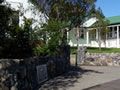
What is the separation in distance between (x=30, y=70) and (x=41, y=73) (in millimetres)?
1046

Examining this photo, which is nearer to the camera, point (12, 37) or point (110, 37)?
point (12, 37)

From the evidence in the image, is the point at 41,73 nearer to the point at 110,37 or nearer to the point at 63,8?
the point at 63,8

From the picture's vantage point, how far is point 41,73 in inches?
285

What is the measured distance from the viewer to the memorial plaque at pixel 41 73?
7.01 meters

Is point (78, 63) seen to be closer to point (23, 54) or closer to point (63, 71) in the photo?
point (63, 71)

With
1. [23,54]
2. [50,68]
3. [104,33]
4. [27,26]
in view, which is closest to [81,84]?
[50,68]

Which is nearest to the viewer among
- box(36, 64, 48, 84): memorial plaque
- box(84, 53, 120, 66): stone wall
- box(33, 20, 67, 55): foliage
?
box(36, 64, 48, 84): memorial plaque

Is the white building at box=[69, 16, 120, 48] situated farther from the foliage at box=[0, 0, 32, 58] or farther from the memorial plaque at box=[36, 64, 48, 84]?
the memorial plaque at box=[36, 64, 48, 84]

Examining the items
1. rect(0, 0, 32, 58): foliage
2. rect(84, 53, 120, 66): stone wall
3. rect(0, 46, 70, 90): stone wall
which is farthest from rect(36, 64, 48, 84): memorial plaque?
rect(84, 53, 120, 66): stone wall

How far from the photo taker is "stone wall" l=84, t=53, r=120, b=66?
12961mm

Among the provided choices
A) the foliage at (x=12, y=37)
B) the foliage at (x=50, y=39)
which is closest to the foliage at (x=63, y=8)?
the foliage at (x=50, y=39)

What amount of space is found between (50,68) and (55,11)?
797 cm

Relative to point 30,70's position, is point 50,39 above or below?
above

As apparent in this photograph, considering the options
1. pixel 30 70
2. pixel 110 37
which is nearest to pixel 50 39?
pixel 30 70
